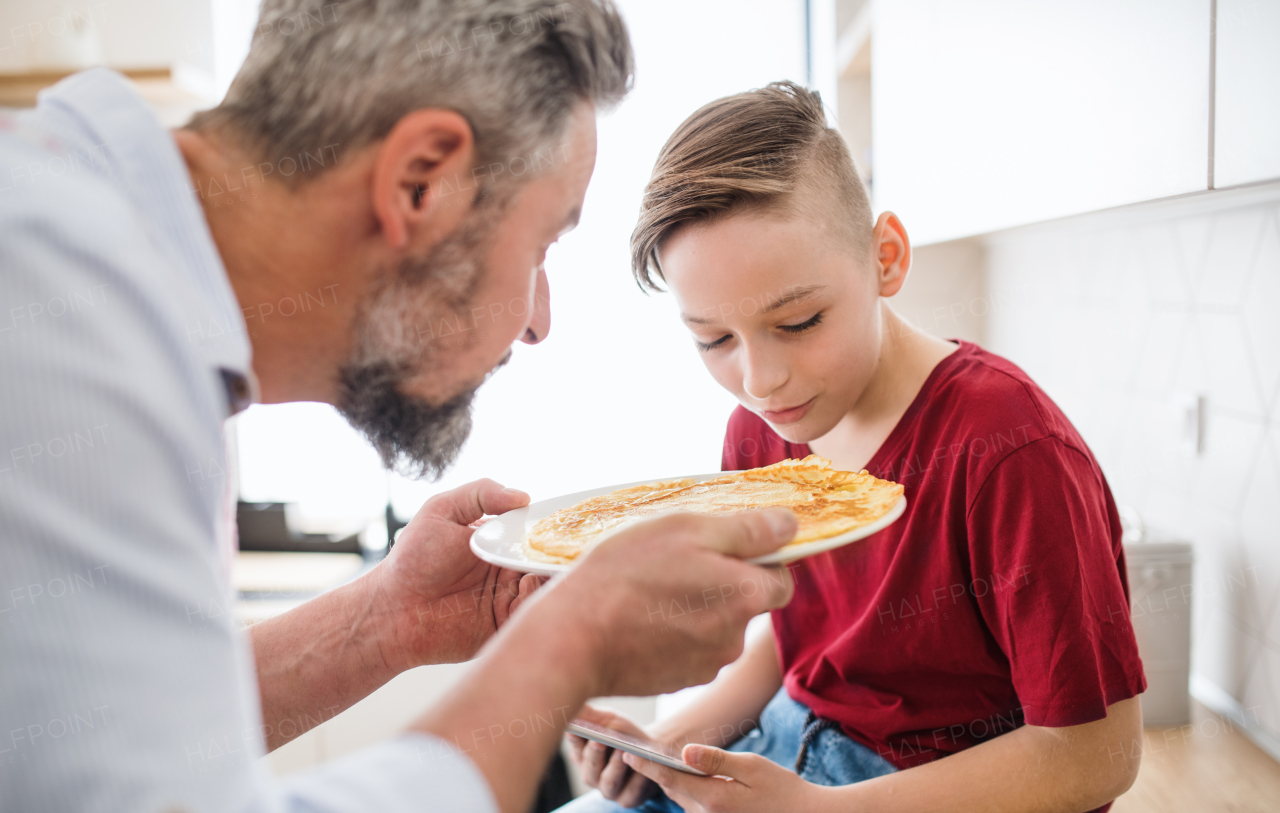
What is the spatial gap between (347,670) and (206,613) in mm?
544

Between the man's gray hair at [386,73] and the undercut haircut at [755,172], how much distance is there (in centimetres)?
30

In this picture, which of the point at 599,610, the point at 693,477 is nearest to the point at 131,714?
the point at 599,610

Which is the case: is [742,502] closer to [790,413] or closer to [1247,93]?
[790,413]

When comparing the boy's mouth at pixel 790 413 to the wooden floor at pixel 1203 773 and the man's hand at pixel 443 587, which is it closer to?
the man's hand at pixel 443 587

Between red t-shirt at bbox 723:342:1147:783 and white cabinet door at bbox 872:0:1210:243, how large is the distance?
25cm

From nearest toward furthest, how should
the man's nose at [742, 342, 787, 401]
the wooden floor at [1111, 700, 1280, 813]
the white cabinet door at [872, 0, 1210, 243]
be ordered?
the white cabinet door at [872, 0, 1210, 243], the man's nose at [742, 342, 787, 401], the wooden floor at [1111, 700, 1280, 813]

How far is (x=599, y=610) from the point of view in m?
0.60

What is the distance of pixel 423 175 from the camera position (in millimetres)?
669

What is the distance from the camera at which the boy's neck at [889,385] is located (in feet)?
3.41

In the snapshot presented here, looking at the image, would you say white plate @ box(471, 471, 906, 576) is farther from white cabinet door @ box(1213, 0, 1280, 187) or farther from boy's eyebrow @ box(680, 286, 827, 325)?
white cabinet door @ box(1213, 0, 1280, 187)

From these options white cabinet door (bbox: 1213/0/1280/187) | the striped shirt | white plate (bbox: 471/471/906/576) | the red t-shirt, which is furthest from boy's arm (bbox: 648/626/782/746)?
white cabinet door (bbox: 1213/0/1280/187)

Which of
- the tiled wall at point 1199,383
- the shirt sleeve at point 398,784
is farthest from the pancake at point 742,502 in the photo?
the tiled wall at point 1199,383

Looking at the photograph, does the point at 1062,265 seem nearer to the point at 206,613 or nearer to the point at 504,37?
the point at 504,37

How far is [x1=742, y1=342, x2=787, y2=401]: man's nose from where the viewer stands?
95 centimetres
